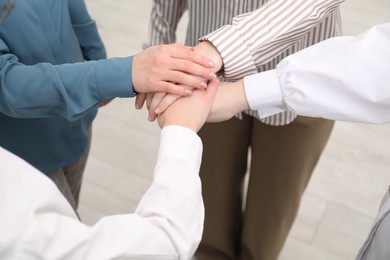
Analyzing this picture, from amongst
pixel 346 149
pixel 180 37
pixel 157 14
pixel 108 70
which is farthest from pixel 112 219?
pixel 180 37

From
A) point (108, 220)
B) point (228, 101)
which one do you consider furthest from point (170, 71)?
point (108, 220)

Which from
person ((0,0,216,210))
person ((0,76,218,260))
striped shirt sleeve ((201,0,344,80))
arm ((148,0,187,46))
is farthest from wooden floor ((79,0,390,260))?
person ((0,76,218,260))

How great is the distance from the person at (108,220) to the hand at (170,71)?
6.4 inches

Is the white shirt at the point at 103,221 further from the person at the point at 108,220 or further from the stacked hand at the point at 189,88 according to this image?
the stacked hand at the point at 189,88

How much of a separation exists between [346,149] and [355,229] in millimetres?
387

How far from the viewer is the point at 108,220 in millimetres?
820

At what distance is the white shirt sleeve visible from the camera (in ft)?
3.32

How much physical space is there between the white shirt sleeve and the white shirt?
0.87 feet

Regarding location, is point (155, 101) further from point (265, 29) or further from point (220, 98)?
point (265, 29)

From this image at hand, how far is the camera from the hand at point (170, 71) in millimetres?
1094

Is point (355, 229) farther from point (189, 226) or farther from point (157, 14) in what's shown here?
point (189, 226)

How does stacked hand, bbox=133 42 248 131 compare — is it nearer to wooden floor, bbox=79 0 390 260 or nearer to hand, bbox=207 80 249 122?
hand, bbox=207 80 249 122

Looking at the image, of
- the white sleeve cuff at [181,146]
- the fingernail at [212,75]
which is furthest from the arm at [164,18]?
the white sleeve cuff at [181,146]

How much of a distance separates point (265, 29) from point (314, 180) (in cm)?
110
